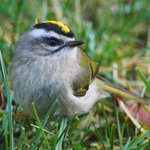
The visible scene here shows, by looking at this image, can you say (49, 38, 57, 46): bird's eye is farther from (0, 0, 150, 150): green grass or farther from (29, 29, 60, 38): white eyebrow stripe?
(0, 0, 150, 150): green grass

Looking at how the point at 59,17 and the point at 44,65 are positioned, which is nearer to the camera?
the point at 44,65

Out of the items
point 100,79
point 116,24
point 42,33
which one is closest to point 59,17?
point 116,24

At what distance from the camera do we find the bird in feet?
10.2

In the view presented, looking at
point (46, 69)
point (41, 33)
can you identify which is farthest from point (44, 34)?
point (46, 69)

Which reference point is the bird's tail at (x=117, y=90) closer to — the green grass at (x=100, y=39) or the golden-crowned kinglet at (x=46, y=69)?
the green grass at (x=100, y=39)

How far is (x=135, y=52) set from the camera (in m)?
4.56

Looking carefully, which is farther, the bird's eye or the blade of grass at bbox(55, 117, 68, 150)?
the bird's eye

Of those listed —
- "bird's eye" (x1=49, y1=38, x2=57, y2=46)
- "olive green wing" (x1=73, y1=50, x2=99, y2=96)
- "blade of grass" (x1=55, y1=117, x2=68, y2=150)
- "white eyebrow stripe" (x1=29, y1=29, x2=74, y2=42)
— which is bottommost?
"blade of grass" (x1=55, y1=117, x2=68, y2=150)

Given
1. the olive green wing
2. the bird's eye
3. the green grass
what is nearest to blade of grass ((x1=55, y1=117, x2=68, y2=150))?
the green grass

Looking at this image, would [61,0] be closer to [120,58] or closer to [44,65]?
[120,58]

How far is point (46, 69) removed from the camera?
3113 millimetres

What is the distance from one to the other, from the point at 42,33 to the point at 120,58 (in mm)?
1323

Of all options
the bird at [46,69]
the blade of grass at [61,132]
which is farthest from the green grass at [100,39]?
the bird at [46,69]

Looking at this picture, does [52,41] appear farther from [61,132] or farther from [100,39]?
[100,39]
